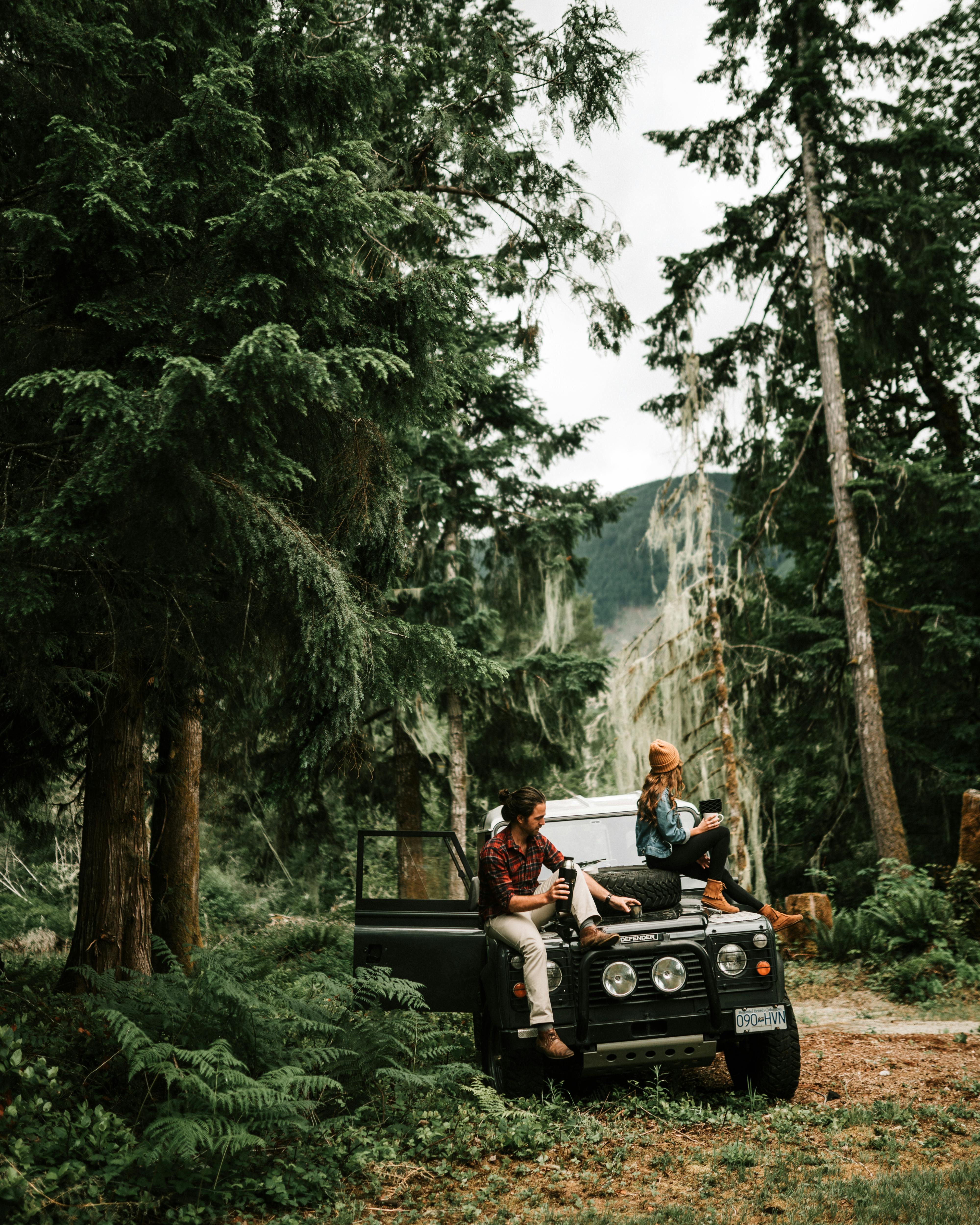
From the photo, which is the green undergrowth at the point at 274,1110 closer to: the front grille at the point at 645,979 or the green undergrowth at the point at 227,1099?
the green undergrowth at the point at 227,1099

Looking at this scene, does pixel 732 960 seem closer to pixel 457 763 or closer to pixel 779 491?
pixel 457 763

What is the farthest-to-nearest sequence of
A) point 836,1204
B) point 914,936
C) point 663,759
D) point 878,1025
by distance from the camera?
1. point 914,936
2. point 878,1025
3. point 663,759
4. point 836,1204

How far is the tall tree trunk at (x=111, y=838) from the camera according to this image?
7.25m

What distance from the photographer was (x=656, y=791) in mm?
5879

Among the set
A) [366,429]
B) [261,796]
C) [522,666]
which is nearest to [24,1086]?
[366,429]

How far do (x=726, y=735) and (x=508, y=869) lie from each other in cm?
815

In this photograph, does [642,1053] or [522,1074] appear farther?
[522,1074]

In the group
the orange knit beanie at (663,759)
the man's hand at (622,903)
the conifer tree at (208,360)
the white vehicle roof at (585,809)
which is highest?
the conifer tree at (208,360)

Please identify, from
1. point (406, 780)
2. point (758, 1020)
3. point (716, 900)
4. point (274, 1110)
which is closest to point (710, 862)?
point (716, 900)

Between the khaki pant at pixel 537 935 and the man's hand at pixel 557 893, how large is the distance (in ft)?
0.13

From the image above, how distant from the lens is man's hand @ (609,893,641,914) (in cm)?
525

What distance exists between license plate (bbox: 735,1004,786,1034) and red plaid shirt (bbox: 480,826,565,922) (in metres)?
1.30

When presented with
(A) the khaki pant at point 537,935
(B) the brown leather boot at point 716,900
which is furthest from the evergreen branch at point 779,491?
(A) the khaki pant at point 537,935

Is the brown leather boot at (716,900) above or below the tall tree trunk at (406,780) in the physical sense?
below
